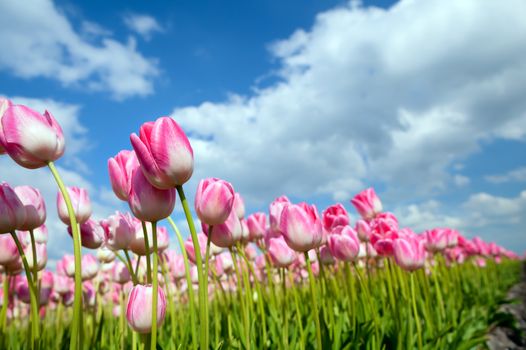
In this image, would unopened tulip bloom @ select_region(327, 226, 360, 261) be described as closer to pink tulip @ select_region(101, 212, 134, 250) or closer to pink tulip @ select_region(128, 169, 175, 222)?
pink tulip @ select_region(101, 212, 134, 250)

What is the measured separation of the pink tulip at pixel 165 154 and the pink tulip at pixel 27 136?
0.97ft

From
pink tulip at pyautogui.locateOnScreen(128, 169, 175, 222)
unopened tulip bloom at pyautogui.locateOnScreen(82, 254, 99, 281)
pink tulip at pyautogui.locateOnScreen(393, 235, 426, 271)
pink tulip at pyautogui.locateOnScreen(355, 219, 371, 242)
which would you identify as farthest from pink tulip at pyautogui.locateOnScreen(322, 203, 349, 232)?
unopened tulip bloom at pyautogui.locateOnScreen(82, 254, 99, 281)

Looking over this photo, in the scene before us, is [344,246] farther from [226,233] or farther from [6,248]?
[6,248]

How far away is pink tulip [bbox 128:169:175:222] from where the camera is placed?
4.06 ft

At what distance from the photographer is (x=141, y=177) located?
1.26m

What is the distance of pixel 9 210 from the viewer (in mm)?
1483

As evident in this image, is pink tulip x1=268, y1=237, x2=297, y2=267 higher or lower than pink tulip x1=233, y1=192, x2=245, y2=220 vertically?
lower

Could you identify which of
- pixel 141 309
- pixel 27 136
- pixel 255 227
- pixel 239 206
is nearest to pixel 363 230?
pixel 255 227

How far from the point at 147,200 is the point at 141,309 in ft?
1.05

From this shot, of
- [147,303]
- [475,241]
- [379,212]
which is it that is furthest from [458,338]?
[475,241]

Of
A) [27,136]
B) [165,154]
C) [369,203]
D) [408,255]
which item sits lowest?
[408,255]

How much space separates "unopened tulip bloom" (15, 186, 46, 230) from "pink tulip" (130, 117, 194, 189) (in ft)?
2.33

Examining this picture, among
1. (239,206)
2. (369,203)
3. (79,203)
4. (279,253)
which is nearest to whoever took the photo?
(79,203)

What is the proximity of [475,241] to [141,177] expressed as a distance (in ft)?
26.3
